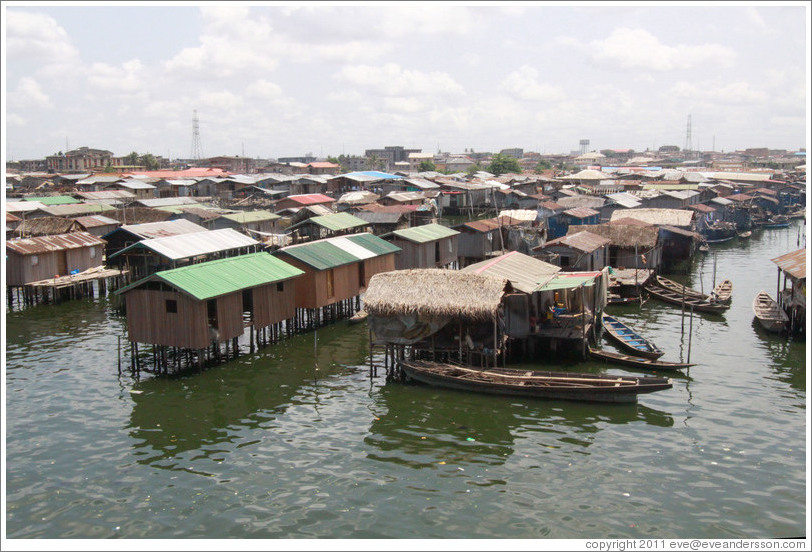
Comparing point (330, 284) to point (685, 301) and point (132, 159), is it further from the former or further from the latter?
point (132, 159)

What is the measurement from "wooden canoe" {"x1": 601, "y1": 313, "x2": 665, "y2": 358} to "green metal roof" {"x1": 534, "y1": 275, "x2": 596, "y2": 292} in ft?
7.74

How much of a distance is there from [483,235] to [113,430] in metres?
29.6

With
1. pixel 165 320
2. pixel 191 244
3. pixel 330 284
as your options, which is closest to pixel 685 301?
pixel 330 284

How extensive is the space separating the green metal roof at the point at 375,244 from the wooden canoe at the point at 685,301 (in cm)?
1442

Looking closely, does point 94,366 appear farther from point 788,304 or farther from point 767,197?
point 767,197

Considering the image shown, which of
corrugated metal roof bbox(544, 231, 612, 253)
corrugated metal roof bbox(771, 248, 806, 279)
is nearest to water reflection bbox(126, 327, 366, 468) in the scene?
corrugated metal roof bbox(544, 231, 612, 253)

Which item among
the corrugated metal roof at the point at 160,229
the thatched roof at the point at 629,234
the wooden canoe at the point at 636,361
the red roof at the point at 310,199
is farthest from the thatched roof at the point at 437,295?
the red roof at the point at 310,199

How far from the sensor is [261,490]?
52.6ft

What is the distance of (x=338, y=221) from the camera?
4797cm

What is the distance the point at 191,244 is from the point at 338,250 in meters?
8.62

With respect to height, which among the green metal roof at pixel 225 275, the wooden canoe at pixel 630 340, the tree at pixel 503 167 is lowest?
the wooden canoe at pixel 630 340

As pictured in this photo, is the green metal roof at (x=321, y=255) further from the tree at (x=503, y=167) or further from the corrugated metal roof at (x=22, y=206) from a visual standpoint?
the tree at (x=503, y=167)

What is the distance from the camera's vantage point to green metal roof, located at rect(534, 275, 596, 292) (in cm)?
2548

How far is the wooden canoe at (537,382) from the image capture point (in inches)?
816
